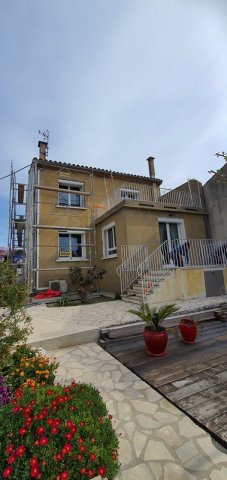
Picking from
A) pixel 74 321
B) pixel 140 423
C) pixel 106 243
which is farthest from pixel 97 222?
pixel 140 423

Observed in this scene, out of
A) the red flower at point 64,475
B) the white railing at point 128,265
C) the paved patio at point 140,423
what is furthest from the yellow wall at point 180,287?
the red flower at point 64,475

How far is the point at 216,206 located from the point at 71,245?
853cm

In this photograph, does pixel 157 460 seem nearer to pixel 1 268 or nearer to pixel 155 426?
pixel 155 426

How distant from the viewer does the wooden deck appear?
2.55 meters

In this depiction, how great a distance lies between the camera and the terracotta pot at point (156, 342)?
13.4ft

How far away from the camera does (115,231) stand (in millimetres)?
10492

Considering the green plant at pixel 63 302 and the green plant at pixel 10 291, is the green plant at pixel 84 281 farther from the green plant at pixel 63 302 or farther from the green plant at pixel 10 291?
the green plant at pixel 10 291

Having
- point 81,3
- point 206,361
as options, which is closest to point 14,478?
point 206,361

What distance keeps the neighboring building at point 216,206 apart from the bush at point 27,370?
36.5 feet

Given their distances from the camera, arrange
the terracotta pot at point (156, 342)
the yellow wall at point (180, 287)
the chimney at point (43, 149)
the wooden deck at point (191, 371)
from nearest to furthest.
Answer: the wooden deck at point (191, 371)
the terracotta pot at point (156, 342)
the yellow wall at point (180, 287)
the chimney at point (43, 149)

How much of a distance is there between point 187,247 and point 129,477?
28.8ft

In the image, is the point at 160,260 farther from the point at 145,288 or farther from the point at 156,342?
the point at 156,342

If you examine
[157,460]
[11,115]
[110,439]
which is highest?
[11,115]

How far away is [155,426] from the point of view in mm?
2441
